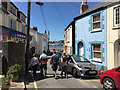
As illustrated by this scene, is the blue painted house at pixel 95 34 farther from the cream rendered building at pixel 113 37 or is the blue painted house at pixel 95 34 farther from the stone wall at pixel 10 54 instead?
the stone wall at pixel 10 54

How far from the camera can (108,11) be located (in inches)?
357

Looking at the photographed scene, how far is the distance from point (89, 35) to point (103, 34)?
1.76 m

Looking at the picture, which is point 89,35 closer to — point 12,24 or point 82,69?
point 82,69

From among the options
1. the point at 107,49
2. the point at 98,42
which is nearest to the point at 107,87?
Answer: the point at 107,49

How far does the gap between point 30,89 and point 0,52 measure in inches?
Result: 121

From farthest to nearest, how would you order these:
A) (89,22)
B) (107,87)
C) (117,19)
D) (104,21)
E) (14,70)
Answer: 1. (89,22)
2. (104,21)
3. (117,19)
4. (14,70)
5. (107,87)

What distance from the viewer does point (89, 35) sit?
1102 cm

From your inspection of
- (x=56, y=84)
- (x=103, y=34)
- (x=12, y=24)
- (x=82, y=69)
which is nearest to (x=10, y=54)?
(x=56, y=84)

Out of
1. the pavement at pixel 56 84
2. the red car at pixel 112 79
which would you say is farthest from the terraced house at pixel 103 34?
the red car at pixel 112 79

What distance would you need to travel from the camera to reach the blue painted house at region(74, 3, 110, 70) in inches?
369

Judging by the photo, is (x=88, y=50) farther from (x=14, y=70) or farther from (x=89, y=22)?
(x=14, y=70)

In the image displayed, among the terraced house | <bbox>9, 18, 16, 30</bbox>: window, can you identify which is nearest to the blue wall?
the terraced house

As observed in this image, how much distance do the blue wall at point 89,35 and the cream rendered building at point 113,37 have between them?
0.38m

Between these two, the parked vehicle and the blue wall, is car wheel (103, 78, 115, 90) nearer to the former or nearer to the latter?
the parked vehicle
